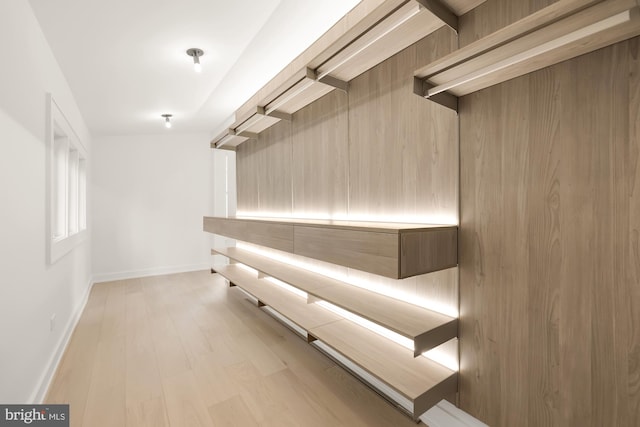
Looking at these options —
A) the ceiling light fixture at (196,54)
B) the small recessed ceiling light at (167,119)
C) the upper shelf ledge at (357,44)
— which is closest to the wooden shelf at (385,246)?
the upper shelf ledge at (357,44)

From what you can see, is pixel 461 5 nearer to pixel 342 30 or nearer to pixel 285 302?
pixel 342 30

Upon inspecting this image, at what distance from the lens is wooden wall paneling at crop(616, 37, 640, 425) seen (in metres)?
1.00

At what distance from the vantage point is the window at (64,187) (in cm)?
217

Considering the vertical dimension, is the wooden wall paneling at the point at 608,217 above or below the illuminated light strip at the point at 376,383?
above

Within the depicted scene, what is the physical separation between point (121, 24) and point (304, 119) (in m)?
1.40

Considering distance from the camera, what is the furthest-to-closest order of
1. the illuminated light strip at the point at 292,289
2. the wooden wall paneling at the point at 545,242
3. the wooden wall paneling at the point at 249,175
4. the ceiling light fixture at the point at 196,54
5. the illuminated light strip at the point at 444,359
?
the wooden wall paneling at the point at 249,175, the illuminated light strip at the point at 292,289, the ceiling light fixture at the point at 196,54, the illuminated light strip at the point at 444,359, the wooden wall paneling at the point at 545,242

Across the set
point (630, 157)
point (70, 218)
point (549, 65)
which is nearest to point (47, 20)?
point (70, 218)

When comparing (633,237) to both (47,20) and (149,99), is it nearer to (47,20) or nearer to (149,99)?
(47,20)

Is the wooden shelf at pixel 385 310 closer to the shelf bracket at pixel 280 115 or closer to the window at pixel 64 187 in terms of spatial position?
the shelf bracket at pixel 280 115

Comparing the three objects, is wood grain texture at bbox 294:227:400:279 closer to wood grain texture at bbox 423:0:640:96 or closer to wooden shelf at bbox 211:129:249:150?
wood grain texture at bbox 423:0:640:96

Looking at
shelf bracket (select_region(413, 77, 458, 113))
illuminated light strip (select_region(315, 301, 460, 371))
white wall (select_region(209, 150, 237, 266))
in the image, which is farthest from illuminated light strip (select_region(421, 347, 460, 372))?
white wall (select_region(209, 150, 237, 266))

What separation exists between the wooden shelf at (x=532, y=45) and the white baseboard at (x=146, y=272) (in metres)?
5.32

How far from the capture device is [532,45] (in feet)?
3.45

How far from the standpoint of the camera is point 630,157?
3.32ft
